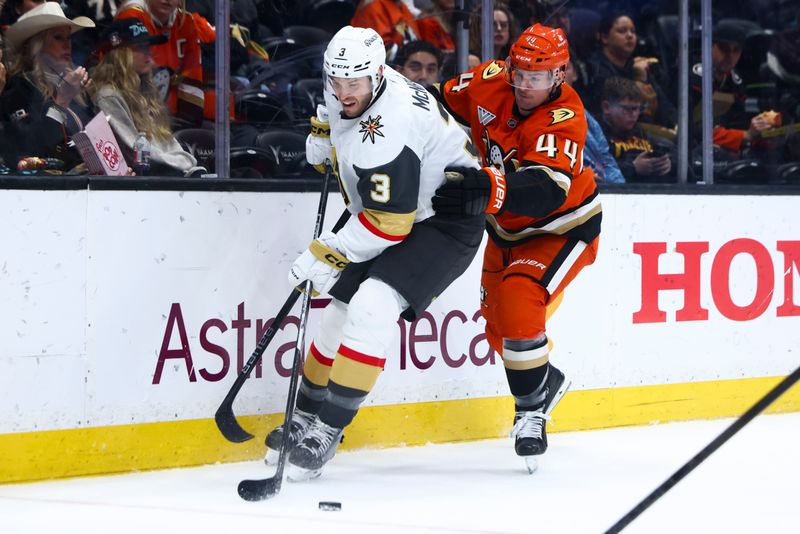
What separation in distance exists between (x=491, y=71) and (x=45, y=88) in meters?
1.33

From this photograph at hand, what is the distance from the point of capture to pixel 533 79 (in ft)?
11.0

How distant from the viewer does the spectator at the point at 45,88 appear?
327 cm

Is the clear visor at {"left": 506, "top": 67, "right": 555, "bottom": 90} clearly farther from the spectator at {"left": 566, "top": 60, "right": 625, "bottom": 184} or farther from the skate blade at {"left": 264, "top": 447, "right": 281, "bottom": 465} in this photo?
the skate blade at {"left": 264, "top": 447, "right": 281, "bottom": 465}

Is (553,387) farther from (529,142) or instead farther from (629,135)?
(629,135)

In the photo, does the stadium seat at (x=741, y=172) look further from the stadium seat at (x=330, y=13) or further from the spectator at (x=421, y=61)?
the stadium seat at (x=330, y=13)

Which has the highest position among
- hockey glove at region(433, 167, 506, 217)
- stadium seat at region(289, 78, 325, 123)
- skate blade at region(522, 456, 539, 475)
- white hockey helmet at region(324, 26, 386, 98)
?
white hockey helmet at region(324, 26, 386, 98)

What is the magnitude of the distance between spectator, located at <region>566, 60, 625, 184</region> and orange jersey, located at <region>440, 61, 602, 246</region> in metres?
0.71

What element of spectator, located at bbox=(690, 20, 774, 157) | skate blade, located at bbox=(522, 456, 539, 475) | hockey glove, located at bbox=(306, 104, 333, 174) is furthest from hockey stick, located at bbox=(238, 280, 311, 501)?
spectator, located at bbox=(690, 20, 774, 157)

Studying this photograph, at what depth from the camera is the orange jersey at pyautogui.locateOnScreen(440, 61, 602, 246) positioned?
3305 millimetres

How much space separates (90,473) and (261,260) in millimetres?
808

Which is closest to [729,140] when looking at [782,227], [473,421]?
[782,227]

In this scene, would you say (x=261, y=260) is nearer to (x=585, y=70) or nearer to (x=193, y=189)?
(x=193, y=189)

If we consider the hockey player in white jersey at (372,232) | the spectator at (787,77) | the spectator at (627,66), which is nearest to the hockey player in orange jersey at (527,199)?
the hockey player in white jersey at (372,232)

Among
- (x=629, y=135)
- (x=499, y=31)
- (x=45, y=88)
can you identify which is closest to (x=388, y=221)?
(x=45, y=88)
